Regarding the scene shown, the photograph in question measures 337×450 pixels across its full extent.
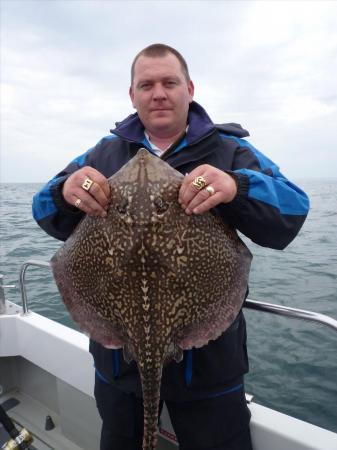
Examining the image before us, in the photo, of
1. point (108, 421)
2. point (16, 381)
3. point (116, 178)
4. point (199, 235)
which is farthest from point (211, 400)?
point (16, 381)

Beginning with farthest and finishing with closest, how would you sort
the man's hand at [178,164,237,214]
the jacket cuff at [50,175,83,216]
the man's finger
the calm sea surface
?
the calm sea surface
the jacket cuff at [50,175,83,216]
the man's finger
the man's hand at [178,164,237,214]

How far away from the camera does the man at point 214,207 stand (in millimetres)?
2252

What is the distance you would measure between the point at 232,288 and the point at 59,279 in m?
1.12

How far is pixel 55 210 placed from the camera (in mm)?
2508

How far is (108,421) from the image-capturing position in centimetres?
282

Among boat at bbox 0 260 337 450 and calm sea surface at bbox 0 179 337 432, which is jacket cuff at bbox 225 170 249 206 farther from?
calm sea surface at bbox 0 179 337 432

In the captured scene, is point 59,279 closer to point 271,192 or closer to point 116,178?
point 116,178

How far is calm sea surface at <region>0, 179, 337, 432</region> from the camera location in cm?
660

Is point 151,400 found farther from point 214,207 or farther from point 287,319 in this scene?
point 287,319

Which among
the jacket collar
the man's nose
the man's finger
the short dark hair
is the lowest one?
the man's finger

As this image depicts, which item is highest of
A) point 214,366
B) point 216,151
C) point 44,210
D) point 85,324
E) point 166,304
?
point 216,151

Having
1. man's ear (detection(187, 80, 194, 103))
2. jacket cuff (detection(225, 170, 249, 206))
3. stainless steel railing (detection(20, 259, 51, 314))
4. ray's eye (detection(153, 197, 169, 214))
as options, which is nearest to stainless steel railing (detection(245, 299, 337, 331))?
jacket cuff (detection(225, 170, 249, 206))

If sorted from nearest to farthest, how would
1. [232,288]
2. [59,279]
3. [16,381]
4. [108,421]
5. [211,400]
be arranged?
[232,288] < [59,279] < [211,400] < [108,421] < [16,381]

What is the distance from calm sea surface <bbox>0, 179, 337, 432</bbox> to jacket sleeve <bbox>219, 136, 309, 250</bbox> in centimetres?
286
